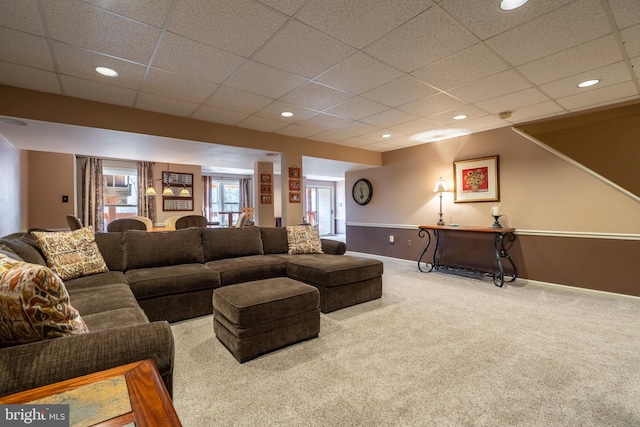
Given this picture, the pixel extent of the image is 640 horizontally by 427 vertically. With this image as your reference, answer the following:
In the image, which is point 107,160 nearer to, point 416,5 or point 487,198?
point 416,5

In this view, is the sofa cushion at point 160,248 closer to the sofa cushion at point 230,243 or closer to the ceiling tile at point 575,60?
the sofa cushion at point 230,243

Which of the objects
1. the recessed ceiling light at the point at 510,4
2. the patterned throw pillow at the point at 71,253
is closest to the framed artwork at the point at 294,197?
the patterned throw pillow at the point at 71,253

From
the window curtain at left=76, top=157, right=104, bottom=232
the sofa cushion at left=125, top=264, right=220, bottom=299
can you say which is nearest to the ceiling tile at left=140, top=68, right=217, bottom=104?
the sofa cushion at left=125, top=264, right=220, bottom=299

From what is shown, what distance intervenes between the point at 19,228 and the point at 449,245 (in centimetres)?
743

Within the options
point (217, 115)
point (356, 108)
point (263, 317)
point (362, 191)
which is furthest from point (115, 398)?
point (362, 191)

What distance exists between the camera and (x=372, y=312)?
2.91 meters

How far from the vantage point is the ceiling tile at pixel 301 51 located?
1993 millimetres

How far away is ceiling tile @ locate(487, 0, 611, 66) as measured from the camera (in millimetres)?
1769

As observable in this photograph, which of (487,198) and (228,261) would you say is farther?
(487,198)

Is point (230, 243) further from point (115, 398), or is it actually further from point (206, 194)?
point (206, 194)

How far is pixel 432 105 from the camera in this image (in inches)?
133

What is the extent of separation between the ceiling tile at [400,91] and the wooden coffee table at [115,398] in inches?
113

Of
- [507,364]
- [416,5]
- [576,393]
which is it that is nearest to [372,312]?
[507,364]

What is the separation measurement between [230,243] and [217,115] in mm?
1718
